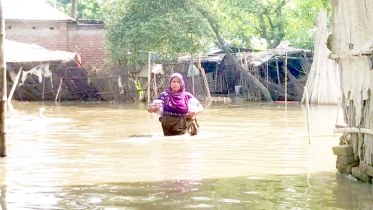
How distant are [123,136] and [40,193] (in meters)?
6.37

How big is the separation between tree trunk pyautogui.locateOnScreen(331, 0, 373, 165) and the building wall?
68.9 ft

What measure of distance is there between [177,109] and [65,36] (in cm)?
1756

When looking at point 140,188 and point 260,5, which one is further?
point 260,5

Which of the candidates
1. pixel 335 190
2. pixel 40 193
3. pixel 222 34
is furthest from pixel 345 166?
pixel 222 34

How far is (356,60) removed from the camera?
296 inches

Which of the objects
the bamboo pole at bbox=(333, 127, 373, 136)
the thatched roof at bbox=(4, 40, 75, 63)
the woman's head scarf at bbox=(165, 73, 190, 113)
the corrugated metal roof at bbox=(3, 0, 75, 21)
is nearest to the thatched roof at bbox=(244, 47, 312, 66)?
the corrugated metal roof at bbox=(3, 0, 75, 21)

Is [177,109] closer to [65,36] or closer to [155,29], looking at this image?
[155,29]

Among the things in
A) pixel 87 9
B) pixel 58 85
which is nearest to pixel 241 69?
pixel 58 85

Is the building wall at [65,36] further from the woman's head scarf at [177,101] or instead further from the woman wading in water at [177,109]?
the woman's head scarf at [177,101]

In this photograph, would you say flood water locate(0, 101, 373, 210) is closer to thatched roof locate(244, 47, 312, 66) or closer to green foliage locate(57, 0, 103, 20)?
thatched roof locate(244, 47, 312, 66)

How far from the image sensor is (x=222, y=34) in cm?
2861

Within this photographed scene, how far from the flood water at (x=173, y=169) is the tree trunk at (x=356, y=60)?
2.10 feet

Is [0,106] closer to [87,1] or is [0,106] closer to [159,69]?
[159,69]

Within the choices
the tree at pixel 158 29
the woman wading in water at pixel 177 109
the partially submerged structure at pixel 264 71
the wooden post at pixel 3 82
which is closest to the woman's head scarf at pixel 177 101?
the woman wading in water at pixel 177 109
